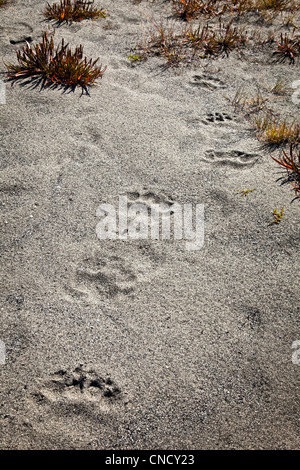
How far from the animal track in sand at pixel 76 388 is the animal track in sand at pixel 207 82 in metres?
3.73

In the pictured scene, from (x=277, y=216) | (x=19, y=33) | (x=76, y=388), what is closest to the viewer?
(x=76, y=388)

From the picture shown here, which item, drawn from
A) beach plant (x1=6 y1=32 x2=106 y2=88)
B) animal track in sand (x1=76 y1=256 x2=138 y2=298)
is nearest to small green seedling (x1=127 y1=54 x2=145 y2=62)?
beach plant (x1=6 y1=32 x2=106 y2=88)

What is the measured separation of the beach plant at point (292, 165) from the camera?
314 centimetres

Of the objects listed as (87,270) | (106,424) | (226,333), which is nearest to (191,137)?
(87,270)

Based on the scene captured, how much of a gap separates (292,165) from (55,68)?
10.1 ft

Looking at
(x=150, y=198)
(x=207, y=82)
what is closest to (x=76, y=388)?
(x=150, y=198)

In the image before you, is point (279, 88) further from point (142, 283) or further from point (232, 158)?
point (142, 283)

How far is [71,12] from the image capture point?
5043 mm

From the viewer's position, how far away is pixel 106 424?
6.26 ft

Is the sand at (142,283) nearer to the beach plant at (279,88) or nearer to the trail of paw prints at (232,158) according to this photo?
the trail of paw prints at (232,158)

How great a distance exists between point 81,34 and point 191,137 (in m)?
2.87

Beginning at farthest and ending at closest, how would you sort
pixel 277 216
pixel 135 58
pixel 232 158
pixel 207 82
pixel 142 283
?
pixel 135 58, pixel 207 82, pixel 232 158, pixel 277 216, pixel 142 283

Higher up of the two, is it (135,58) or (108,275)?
(135,58)

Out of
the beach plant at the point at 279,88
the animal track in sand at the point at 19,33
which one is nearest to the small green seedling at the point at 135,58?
the animal track in sand at the point at 19,33
